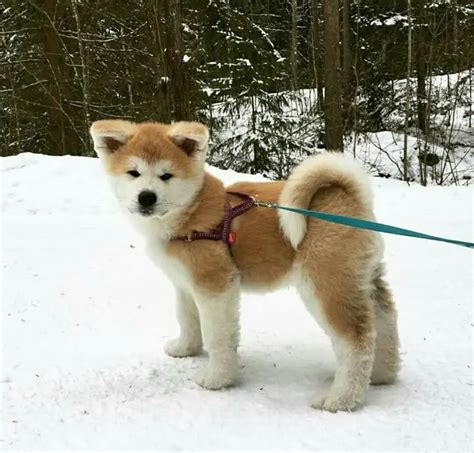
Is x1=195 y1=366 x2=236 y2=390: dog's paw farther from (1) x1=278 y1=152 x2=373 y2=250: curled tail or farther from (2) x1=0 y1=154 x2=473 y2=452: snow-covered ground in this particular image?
(1) x1=278 y1=152 x2=373 y2=250: curled tail

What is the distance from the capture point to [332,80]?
11953 mm

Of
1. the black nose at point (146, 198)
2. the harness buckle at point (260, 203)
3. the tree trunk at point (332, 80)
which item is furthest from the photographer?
the tree trunk at point (332, 80)

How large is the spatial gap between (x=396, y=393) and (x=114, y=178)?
7.65 ft

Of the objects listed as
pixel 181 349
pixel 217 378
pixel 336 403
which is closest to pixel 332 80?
Answer: pixel 181 349

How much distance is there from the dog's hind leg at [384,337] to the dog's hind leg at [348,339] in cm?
32

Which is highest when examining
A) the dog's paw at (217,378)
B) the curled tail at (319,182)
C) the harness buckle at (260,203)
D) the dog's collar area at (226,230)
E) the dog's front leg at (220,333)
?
the curled tail at (319,182)

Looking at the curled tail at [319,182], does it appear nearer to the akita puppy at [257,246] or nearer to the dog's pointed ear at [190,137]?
the akita puppy at [257,246]

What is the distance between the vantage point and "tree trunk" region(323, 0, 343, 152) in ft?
39.1

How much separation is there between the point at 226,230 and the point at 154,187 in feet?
1.91

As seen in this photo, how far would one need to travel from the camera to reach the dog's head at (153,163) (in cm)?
317

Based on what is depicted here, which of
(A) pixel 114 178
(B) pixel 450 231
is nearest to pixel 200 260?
(A) pixel 114 178

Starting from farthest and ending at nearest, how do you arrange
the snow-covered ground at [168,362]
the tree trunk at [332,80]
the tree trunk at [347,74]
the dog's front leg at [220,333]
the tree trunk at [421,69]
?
the tree trunk at [347,74], the tree trunk at [421,69], the tree trunk at [332,80], the dog's front leg at [220,333], the snow-covered ground at [168,362]

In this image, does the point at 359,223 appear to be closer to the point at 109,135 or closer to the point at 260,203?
the point at 260,203

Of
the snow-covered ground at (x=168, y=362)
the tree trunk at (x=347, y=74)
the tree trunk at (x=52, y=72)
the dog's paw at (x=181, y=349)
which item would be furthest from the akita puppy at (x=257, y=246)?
the tree trunk at (x=347, y=74)
